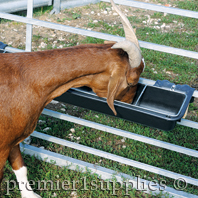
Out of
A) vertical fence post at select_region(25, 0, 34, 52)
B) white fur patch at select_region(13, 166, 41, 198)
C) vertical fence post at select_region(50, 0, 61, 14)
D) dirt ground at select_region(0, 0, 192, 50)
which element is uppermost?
vertical fence post at select_region(25, 0, 34, 52)

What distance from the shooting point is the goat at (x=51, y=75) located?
2.78m

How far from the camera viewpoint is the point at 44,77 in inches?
112

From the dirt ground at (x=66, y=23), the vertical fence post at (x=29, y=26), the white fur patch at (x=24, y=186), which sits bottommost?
the white fur patch at (x=24, y=186)

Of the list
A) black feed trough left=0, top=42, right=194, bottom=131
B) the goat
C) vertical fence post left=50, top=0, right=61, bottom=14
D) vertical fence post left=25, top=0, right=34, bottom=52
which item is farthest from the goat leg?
vertical fence post left=50, top=0, right=61, bottom=14

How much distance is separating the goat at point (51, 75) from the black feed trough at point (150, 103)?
0.81 ft

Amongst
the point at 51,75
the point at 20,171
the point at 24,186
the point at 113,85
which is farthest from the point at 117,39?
the point at 24,186

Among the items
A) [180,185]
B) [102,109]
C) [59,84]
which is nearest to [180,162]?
[180,185]

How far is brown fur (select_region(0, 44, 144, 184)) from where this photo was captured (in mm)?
2777

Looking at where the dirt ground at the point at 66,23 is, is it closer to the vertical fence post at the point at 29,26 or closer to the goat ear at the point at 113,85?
the vertical fence post at the point at 29,26

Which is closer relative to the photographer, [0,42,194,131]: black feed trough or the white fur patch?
[0,42,194,131]: black feed trough

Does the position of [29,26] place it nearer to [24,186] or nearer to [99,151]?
[99,151]

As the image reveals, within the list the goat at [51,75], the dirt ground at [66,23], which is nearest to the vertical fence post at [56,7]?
the dirt ground at [66,23]

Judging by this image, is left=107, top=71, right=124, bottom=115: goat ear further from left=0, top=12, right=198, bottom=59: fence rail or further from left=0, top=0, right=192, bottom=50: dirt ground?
left=0, top=0, right=192, bottom=50: dirt ground

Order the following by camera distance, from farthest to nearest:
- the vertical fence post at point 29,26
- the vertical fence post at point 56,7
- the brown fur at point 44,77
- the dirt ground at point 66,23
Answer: the vertical fence post at point 56,7 → the dirt ground at point 66,23 → the vertical fence post at point 29,26 → the brown fur at point 44,77
